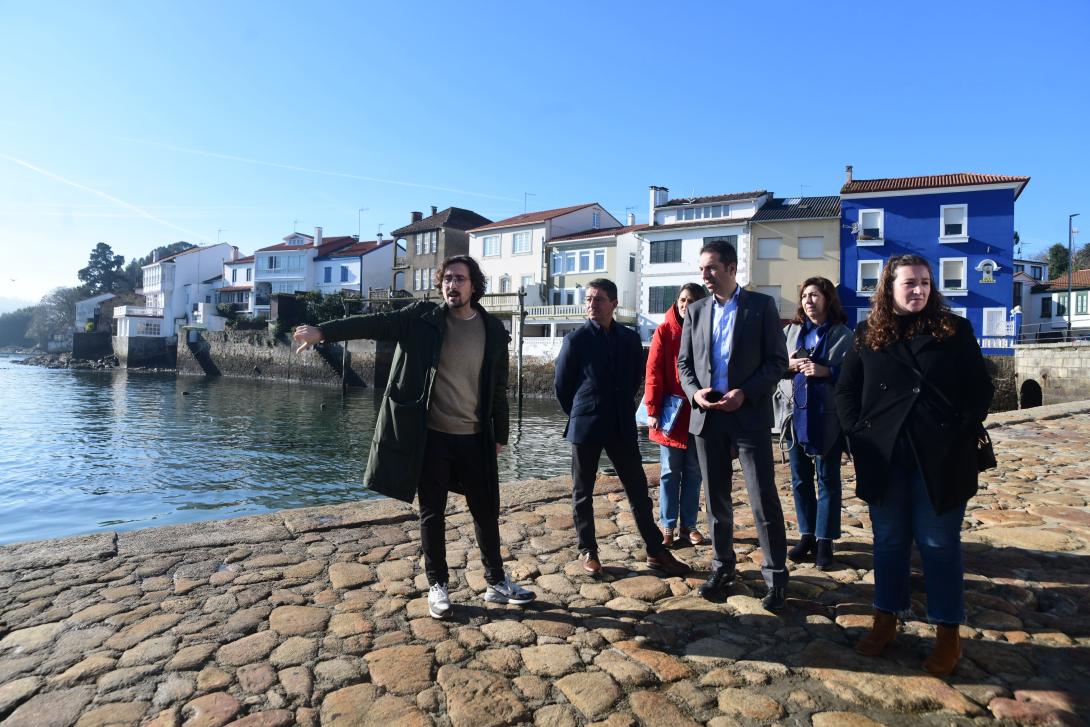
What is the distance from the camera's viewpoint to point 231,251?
79.2 m

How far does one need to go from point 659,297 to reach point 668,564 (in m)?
38.4

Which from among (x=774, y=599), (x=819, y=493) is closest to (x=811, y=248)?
(x=819, y=493)

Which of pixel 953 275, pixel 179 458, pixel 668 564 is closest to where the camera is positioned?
pixel 668 564

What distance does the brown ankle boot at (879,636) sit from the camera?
10.1 ft

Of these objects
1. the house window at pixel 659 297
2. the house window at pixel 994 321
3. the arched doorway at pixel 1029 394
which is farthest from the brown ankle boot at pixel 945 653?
the house window at pixel 659 297

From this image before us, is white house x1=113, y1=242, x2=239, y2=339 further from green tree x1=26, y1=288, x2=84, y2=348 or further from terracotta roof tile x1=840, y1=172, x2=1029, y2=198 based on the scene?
terracotta roof tile x1=840, y1=172, x2=1029, y2=198

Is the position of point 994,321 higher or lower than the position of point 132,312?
lower

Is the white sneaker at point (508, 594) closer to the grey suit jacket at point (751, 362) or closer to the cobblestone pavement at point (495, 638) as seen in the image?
the cobblestone pavement at point (495, 638)

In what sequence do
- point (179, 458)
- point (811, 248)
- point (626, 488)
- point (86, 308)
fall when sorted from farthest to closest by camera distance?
point (86, 308) < point (811, 248) < point (179, 458) < point (626, 488)

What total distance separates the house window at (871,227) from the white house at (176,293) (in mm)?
60757

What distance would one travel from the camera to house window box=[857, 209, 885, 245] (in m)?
35.7

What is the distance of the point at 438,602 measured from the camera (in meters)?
3.56

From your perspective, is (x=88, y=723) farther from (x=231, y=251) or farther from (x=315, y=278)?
(x=231, y=251)

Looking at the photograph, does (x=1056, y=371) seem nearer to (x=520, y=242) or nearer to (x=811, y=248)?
(x=811, y=248)
